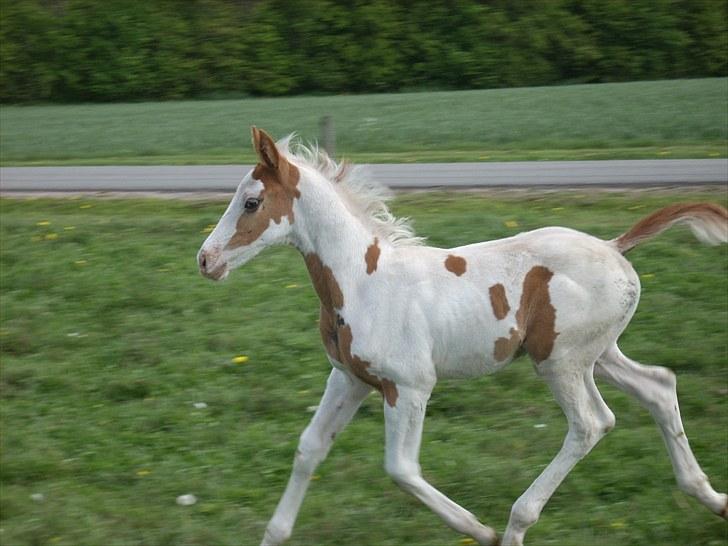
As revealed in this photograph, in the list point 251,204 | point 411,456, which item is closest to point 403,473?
point 411,456

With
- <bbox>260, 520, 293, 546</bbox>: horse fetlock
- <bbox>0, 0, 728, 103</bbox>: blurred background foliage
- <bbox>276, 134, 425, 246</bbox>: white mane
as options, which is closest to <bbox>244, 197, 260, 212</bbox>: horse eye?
<bbox>276, 134, 425, 246</bbox>: white mane

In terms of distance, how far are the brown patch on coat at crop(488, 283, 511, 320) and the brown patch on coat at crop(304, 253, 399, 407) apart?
0.61 meters

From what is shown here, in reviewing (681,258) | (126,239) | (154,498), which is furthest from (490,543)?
(126,239)

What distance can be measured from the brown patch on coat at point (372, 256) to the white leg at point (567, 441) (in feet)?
3.10

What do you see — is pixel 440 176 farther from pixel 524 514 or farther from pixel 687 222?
pixel 524 514

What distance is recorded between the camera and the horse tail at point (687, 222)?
5.78m

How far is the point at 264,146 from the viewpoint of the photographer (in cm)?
545

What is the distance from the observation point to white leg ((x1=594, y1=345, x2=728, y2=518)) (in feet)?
19.0

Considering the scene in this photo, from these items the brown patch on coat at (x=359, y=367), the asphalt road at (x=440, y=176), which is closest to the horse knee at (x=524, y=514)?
the brown patch on coat at (x=359, y=367)

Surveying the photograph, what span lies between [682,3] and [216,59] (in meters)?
12.3

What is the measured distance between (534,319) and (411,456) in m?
0.88

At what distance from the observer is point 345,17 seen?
3020 cm

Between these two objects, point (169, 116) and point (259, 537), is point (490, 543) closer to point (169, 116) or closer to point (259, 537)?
point (259, 537)

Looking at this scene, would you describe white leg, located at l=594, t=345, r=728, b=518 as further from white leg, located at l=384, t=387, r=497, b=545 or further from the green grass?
white leg, located at l=384, t=387, r=497, b=545
